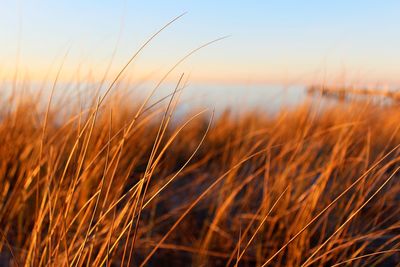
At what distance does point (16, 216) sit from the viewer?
1.39 m

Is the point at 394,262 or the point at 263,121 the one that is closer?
the point at 394,262

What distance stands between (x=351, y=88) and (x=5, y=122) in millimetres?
1394

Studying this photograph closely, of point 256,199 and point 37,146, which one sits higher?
point 37,146

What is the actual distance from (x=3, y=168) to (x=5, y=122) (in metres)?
0.22

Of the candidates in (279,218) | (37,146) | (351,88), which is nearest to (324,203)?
(279,218)

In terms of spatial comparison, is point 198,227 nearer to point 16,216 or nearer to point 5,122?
point 16,216

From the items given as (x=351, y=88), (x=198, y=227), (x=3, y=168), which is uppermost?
(x=351, y=88)

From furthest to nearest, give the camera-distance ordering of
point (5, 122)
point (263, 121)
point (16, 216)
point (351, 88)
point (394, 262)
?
point (263, 121) < point (351, 88) < point (5, 122) < point (16, 216) < point (394, 262)

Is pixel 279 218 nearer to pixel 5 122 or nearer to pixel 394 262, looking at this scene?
pixel 394 262

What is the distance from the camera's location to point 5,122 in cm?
156

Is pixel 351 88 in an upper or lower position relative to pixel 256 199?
upper

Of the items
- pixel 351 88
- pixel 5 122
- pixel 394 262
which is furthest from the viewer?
pixel 351 88

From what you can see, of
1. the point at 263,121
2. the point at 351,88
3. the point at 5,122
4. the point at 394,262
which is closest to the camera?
the point at 394,262

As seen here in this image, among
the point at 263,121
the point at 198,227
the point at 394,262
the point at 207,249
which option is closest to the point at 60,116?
the point at 198,227
